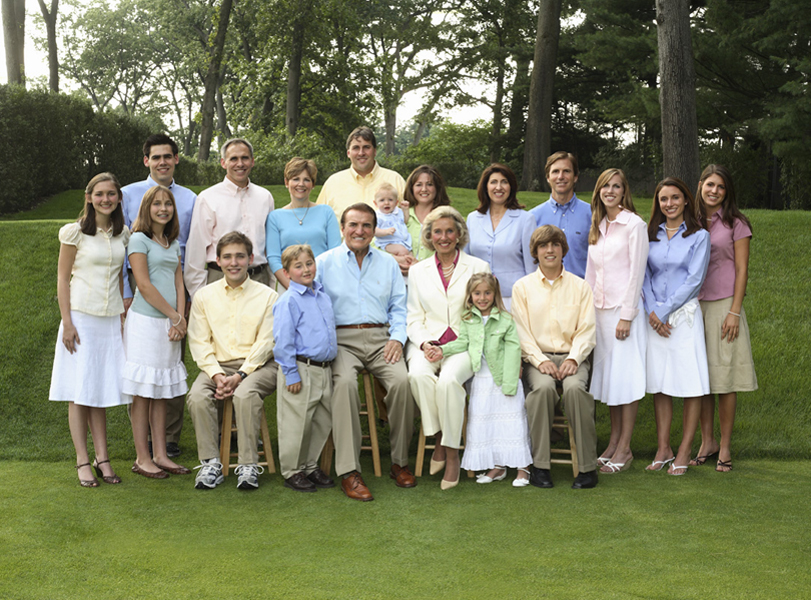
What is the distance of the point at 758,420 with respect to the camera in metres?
6.11

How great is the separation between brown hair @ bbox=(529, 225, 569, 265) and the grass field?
147cm

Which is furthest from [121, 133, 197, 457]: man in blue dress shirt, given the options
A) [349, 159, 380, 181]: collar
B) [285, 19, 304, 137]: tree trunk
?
[285, 19, 304, 137]: tree trunk

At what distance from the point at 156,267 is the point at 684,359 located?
3.41 metres

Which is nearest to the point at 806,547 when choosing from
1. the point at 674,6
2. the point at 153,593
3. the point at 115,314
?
the point at 153,593

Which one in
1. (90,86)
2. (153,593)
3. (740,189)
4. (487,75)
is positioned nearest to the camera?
(153,593)

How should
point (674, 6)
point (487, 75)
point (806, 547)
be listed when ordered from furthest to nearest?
point (487, 75)
point (674, 6)
point (806, 547)

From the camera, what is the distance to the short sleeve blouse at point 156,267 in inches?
189

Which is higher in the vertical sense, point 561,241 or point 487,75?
point 487,75

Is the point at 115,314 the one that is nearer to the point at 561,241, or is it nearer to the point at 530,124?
the point at 561,241

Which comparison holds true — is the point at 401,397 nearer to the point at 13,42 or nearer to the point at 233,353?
the point at 233,353

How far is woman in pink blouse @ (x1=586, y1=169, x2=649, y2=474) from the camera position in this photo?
16.4ft

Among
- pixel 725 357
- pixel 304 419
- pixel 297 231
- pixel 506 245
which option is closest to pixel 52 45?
pixel 297 231

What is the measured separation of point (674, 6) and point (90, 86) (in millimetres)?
36753

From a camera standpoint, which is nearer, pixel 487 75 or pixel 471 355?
Result: pixel 471 355
